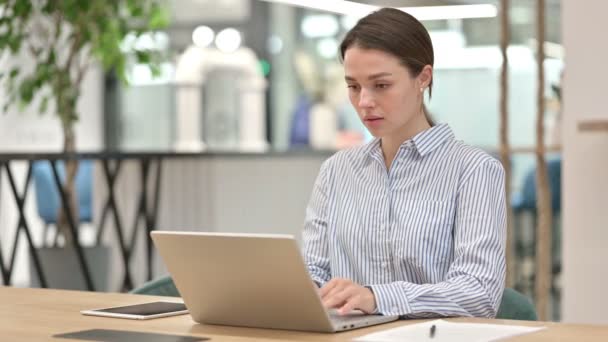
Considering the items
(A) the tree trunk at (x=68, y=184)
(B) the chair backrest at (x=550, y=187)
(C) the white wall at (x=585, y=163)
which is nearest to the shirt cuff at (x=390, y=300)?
(C) the white wall at (x=585, y=163)

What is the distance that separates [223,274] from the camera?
2117 millimetres

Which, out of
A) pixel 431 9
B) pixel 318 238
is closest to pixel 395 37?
pixel 318 238

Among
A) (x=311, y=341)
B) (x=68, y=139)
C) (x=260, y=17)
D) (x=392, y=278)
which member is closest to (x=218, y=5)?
(x=260, y=17)

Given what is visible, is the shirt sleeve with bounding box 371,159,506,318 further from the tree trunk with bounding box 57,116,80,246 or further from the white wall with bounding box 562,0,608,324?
the tree trunk with bounding box 57,116,80,246

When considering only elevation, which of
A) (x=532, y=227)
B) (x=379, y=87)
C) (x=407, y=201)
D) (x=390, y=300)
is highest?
(x=379, y=87)

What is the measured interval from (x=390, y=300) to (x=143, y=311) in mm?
496

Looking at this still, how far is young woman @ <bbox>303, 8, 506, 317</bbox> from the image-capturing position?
7.70 ft

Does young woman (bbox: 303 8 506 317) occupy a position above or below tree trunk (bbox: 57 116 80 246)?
above

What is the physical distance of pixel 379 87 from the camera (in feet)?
8.07

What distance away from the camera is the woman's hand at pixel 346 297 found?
2174mm

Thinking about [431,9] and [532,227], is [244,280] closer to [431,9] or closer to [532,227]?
[431,9]

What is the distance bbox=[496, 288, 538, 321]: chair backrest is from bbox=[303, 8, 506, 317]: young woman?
15 centimetres

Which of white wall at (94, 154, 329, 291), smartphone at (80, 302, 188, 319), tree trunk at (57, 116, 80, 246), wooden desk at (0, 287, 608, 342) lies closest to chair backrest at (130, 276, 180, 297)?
wooden desk at (0, 287, 608, 342)

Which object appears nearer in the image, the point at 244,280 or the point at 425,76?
the point at 244,280
